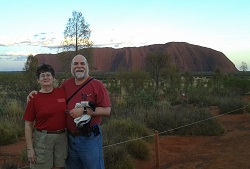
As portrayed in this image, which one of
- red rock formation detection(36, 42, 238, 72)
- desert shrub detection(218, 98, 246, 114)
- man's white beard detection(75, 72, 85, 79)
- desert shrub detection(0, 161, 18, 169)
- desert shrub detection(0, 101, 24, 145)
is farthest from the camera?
red rock formation detection(36, 42, 238, 72)

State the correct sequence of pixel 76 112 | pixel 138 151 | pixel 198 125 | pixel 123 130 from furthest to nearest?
pixel 198 125 → pixel 123 130 → pixel 138 151 → pixel 76 112

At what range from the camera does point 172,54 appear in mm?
121375

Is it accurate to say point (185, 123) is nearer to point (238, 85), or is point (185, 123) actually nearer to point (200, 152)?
point (200, 152)

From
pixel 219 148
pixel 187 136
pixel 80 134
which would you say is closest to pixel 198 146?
pixel 219 148

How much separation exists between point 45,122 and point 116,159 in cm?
357

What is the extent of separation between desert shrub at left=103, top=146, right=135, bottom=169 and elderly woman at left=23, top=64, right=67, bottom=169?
3179 mm

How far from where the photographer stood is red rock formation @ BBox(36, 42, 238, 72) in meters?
123

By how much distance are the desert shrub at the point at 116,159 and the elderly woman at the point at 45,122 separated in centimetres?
318

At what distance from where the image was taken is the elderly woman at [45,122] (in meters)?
3.97

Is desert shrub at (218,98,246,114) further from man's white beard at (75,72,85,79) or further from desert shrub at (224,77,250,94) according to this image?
man's white beard at (75,72,85,79)

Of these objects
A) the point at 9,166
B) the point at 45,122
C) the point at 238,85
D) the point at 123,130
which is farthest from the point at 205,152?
the point at 238,85

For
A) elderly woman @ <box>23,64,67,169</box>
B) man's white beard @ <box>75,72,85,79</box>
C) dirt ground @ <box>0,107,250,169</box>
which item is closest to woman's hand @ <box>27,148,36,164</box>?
elderly woman @ <box>23,64,67,169</box>

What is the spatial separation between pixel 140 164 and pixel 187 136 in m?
3.66

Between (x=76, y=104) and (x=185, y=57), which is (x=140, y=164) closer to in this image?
(x=76, y=104)
